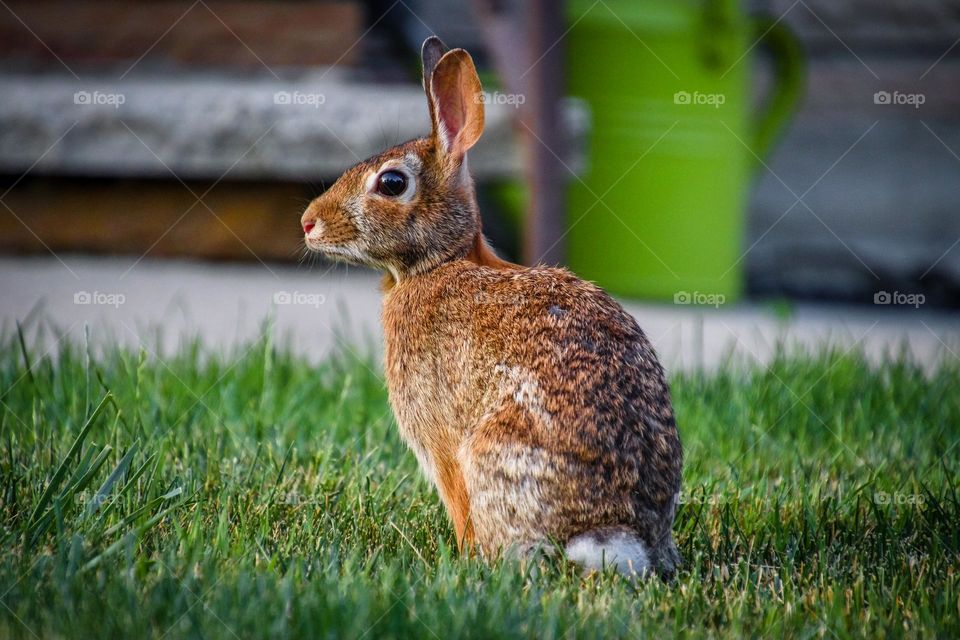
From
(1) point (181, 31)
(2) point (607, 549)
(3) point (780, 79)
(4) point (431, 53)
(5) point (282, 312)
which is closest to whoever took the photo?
(2) point (607, 549)

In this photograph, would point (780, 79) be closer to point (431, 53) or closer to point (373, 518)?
point (431, 53)

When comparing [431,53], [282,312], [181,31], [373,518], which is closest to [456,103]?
[431,53]

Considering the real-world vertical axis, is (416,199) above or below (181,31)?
below

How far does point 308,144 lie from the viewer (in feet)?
19.5

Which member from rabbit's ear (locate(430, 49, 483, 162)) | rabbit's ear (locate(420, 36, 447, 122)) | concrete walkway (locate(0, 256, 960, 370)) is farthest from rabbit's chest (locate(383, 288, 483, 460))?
concrete walkway (locate(0, 256, 960, 370))

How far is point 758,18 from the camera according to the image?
5.74 metres

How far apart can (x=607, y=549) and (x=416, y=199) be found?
983 mm

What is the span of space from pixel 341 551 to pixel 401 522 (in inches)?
9.7

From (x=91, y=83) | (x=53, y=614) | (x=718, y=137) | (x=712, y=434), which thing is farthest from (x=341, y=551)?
(x=91, y=83)

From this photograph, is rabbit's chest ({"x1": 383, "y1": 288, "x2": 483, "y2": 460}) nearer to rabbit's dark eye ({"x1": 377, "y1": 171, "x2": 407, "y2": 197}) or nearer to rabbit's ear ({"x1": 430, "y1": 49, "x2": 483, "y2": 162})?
rabbit's dark eye ({"x1": 377, "y1": 171, "x2": 407, "y2": 197})

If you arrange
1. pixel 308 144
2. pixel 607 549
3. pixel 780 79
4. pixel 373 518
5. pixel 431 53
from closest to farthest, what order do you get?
1. pixel 607 549
2. pixel 373 518
3. pixel 431 53
4. pixel 780 79
5. pixel 308 144

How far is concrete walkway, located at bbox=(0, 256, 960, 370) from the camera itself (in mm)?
5152

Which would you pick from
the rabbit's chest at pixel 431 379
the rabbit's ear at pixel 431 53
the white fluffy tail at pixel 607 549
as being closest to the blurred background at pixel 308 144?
the rabbit's ear at pixel 431 53

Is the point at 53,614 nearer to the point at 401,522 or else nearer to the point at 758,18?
the point at 401,522
